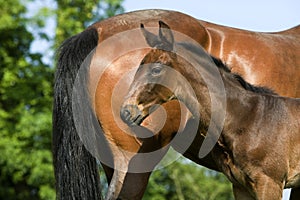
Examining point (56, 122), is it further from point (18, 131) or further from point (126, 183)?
point (18, 131)

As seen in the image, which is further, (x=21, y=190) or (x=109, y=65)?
(x=21, y=190)

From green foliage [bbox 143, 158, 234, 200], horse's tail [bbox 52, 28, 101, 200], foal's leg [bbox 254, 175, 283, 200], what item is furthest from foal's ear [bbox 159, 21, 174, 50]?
green foliage [bbox 143, 158, 234, 200]

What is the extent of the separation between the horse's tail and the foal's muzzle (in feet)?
2.18

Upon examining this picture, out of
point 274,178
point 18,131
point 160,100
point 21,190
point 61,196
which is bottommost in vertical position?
point 21,190

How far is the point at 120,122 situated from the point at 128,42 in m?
0.65

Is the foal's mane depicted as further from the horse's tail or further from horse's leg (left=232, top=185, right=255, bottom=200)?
the horse's tail

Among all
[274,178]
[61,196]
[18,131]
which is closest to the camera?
[274,178]

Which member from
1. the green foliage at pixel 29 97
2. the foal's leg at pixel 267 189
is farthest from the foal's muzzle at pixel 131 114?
the green foliage at pixel 29 97

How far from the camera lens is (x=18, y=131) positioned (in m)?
18.2

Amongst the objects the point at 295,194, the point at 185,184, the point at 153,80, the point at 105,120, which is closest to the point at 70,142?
the point at 105,120

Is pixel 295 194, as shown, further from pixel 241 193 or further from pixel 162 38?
pixel 162 38

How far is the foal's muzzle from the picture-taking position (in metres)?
4.99

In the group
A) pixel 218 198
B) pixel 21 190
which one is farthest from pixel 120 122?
pixel 218 198

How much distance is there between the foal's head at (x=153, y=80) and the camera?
503cm
